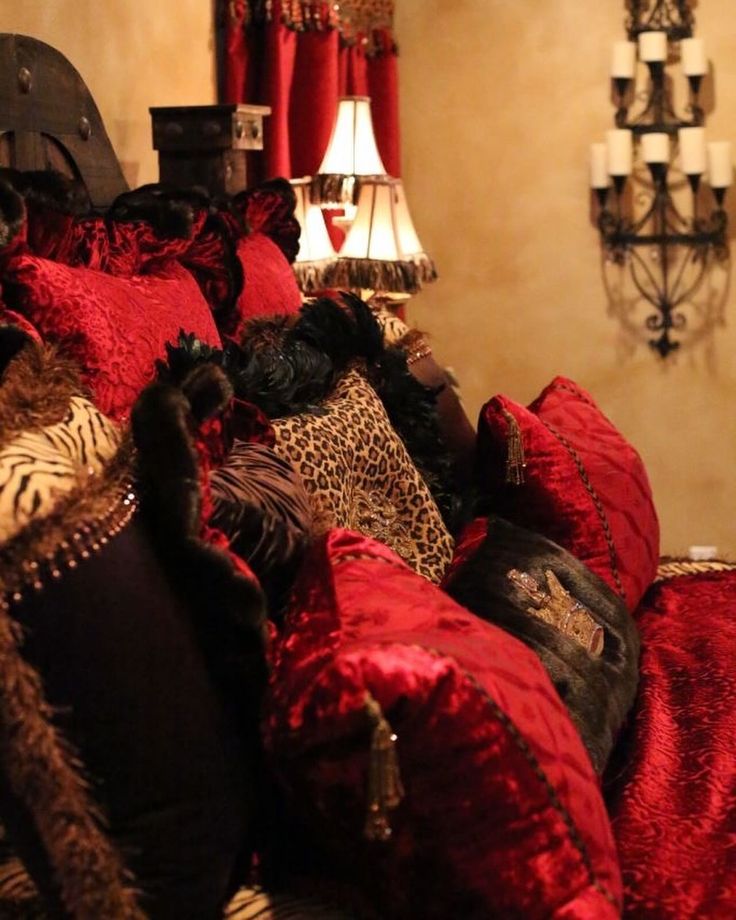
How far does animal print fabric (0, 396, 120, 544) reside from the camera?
0.80m

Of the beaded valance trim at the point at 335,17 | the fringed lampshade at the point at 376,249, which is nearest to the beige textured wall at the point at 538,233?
the beaded valance trim at the point at 335,17

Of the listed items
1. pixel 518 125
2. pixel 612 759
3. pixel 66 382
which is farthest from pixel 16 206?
pixel 518 125


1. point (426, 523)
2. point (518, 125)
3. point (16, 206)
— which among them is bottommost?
point (426, 523)

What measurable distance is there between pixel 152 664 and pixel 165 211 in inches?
40.4

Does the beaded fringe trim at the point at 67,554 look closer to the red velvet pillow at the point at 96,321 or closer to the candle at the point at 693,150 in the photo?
the red velvet pillow at the point at 96,321

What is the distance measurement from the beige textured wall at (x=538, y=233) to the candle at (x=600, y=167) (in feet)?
0.25

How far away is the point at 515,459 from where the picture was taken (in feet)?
5.96

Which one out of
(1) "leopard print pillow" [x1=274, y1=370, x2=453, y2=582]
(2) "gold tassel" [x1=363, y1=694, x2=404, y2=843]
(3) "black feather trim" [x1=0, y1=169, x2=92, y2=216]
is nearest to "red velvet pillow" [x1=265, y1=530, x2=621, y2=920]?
(2) "gold tassel" [x1=363, y1=694, x2=404, y2=843]

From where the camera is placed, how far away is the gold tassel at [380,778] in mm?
845

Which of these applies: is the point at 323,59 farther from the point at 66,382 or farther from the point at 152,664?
the point at 152,664

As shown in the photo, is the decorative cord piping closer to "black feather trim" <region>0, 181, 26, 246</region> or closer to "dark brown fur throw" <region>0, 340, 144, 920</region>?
"black feather trim" <region>0, 181, 26, 246</region>

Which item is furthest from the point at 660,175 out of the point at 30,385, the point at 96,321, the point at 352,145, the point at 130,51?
the point at 30,385

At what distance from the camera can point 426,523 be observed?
167 centimetres

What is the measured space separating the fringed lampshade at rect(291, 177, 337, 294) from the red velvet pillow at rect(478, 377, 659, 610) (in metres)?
0.92
